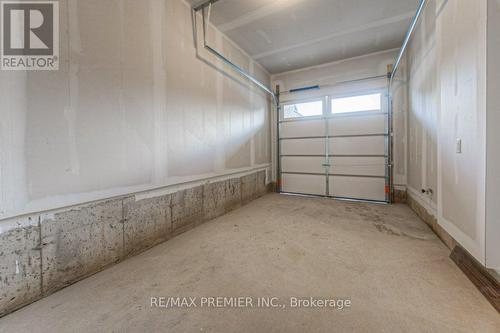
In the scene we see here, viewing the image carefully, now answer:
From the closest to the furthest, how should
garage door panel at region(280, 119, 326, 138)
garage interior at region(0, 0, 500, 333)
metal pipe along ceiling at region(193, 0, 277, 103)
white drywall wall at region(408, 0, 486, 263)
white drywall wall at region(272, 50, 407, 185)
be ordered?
garage interior at region(0, 0, 500, 333), white drywall wall at region(408, 0, 486, 263), metal pipe along ceiling at region(193, 0, 277, 103), white drywall wall at region(272, 50, 407, 185), garage door panel at region(280, 119, 326, 138)

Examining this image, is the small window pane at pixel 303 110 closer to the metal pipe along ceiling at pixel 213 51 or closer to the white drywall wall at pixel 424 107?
the metal pipe along ceiling at pixel 213 51

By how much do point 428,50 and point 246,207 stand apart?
3.88 metres

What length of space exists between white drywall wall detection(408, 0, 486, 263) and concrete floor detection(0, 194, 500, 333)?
0.44 metres

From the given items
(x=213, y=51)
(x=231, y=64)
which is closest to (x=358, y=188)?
(x=231, y=64)

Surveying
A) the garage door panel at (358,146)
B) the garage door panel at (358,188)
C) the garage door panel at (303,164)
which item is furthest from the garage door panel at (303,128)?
the garage door panel at (358,188)

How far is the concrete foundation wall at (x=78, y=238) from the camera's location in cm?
138

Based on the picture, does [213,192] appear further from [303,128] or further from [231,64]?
[303,128]

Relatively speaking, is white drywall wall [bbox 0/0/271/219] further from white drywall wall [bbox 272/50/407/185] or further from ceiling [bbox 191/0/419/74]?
white drywall wall [bbox 272/50/407/185]

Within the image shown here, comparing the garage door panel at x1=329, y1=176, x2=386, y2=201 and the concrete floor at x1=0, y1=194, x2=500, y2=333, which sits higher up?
the garage door panel at x1=329, y1=176, x2=386, y2=201

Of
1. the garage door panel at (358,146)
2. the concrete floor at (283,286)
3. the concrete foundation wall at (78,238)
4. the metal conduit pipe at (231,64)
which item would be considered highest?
the metal conduit pipe at (231,64)

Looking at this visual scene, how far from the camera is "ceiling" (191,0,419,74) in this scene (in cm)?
294

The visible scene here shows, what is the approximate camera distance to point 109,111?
75.4 inches

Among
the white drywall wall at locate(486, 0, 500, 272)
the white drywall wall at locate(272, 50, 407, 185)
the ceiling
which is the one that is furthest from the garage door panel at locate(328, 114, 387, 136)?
the white drywall wall at locate(486, 0, 500, 272)

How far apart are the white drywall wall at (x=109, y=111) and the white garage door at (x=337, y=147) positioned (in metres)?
2.73
